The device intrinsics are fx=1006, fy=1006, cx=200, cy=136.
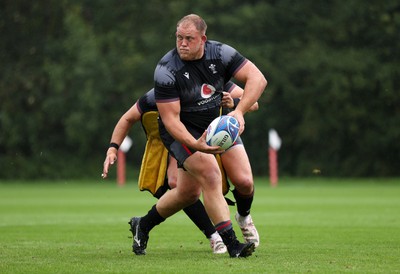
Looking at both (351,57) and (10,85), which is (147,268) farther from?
(10,85)

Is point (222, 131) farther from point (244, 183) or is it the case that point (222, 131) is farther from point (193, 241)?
point (193, 241)

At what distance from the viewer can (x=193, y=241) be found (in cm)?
1110

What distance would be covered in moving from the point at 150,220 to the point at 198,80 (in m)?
1.70

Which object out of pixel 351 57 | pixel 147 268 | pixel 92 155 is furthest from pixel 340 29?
pixel 147 268

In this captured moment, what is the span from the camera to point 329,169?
1566 inches

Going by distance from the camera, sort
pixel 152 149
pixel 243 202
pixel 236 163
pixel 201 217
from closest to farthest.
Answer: pixel 236 163, pixel 243 202, pixel 201 217, pixel 152 149

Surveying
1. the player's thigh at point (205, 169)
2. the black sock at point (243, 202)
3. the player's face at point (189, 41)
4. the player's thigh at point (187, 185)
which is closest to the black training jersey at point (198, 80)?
the player's face at point (189, 41)

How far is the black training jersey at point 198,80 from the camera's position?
27.9 feet

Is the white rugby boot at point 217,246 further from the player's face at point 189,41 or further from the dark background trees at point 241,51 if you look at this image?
the dark background trees at point 241,51

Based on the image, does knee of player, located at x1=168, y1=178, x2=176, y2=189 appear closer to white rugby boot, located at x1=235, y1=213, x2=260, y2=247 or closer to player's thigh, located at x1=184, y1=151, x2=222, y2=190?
white rugby boot, located at x1=235, y1=213, x2=260, y2=247

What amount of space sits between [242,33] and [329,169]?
7.04m

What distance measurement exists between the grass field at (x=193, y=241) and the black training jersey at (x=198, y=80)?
1274mm

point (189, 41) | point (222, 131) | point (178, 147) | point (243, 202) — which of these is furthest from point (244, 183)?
point (189, 41)

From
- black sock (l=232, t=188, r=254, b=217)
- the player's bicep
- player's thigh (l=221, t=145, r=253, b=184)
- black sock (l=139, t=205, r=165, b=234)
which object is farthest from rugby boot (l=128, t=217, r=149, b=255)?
the player's bicep
